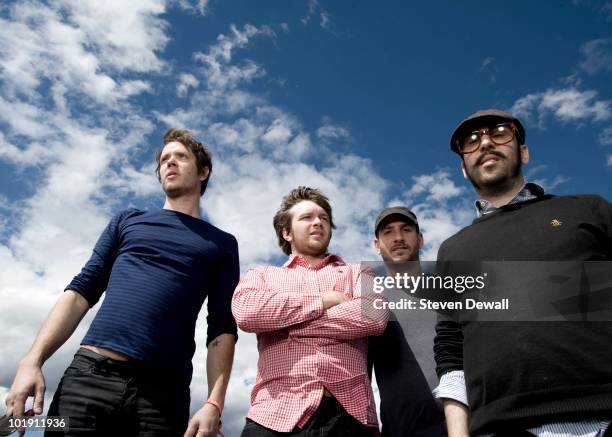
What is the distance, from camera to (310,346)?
3822 millimetres

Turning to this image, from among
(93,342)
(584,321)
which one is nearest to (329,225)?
(93,342)

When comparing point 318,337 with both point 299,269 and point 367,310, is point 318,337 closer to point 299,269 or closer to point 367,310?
point 367,310

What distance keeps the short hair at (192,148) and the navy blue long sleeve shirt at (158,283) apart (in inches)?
33.3

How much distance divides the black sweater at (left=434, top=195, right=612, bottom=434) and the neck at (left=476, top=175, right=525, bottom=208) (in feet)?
0.76

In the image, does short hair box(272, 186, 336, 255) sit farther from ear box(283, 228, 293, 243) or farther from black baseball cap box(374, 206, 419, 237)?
black baseball cap box(374, 206, 419, 237)

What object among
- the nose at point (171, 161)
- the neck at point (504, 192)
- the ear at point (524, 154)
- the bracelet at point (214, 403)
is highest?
the nose at point (171, 161)

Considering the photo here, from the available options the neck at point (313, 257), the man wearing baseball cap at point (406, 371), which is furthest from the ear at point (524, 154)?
the neck at point (313, 257)

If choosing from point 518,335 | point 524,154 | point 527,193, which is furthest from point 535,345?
point 524,154

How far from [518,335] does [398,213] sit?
2844 millimetres

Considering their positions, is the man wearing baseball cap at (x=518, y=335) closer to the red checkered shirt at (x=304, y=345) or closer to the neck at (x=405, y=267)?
the red checkered shirt at (x=304, y=345)

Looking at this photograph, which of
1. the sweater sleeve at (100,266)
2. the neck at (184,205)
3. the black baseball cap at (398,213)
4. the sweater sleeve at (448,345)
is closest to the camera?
the sweater sleeve at (448,345)

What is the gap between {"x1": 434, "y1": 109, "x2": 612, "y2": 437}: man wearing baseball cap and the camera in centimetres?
248

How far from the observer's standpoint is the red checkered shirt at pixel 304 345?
3.54m

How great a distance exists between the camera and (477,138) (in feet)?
12.6
